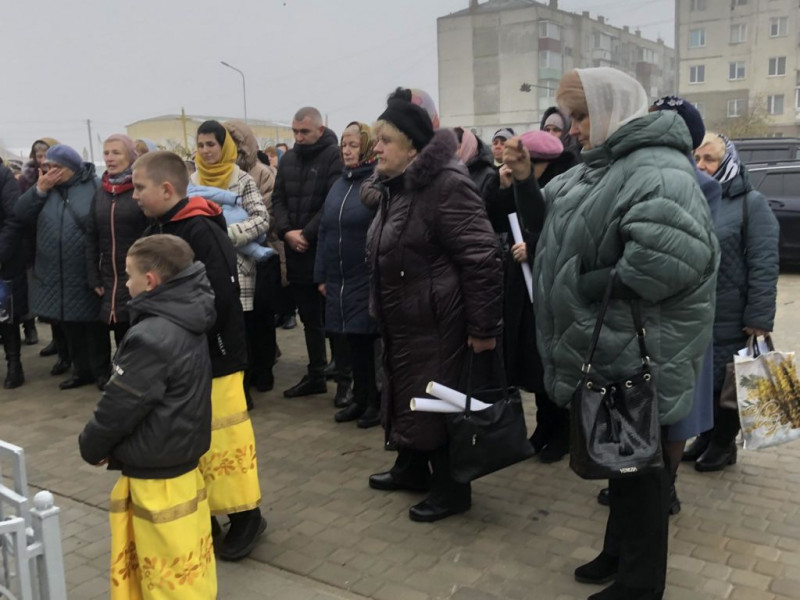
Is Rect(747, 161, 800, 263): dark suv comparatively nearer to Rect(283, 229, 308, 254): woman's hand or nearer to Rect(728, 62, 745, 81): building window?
Rect(283, 229, 308, 254): woman's hand

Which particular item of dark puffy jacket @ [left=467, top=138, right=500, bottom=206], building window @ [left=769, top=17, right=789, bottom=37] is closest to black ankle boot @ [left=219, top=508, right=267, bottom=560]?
dark puffy jacket @ [left=467, top=138, right=500, bottom=206]

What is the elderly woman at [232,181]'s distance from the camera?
5.27 metres

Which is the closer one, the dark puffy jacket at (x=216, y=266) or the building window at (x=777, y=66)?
the dark puffy jacket at (x=216, y=266)

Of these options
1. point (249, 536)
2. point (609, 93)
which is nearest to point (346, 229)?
point (249, 536)

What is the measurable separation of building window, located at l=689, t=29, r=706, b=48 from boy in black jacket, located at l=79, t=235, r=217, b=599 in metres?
60.9

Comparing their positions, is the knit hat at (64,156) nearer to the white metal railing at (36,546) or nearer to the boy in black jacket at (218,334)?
the boy in black jacket at (218,334)

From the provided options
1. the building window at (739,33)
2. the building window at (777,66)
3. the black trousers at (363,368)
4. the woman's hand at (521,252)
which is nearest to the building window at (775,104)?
the building window at (777,66)

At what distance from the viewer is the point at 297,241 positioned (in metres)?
5.71

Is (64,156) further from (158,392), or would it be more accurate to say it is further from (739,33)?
(739,33)

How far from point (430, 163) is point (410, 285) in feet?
1.87

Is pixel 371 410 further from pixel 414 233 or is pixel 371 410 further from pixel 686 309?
pixel 686 309

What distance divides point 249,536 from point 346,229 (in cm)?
225

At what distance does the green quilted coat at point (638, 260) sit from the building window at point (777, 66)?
2268 inches

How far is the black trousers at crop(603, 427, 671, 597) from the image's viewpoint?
9.46 feet
